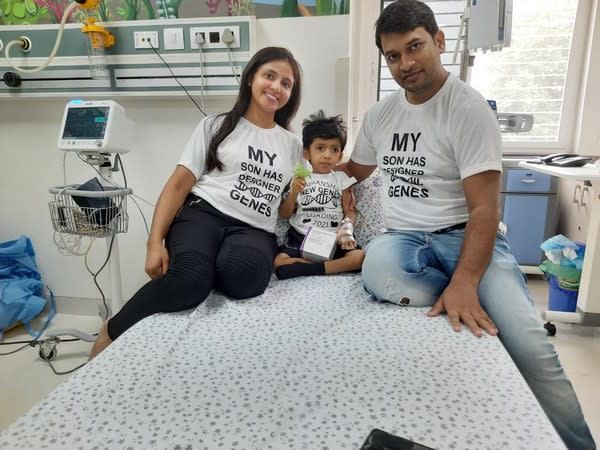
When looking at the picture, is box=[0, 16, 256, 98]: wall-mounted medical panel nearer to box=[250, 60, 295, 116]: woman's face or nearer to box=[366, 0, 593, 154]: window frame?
box=[250, 60, 295, 116]: woman's face

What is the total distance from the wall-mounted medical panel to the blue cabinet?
1.97 m

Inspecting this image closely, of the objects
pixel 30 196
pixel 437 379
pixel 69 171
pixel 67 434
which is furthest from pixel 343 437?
pixel 30 196

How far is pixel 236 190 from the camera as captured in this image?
4.83 ft

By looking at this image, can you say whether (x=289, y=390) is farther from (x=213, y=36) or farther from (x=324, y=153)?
(x=213, y=36)

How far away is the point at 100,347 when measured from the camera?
1.15m

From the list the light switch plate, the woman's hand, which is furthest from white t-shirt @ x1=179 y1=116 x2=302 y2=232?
the light switch plate

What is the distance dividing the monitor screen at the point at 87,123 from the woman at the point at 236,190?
40 centimetres

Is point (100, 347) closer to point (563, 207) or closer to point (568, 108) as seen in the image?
point (563, 207)

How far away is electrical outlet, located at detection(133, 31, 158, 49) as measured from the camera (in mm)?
1979

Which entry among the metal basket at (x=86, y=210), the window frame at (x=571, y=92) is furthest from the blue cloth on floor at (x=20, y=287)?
the window frame at (x=571, y=92)

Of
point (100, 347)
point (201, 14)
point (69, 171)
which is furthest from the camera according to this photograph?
point (69, 171)

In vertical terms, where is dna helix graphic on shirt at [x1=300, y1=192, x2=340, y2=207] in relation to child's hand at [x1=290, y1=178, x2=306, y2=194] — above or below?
below

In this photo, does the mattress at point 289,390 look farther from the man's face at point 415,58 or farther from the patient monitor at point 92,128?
the patient monitor at point 92,128

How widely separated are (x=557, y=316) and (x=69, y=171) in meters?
2.73
